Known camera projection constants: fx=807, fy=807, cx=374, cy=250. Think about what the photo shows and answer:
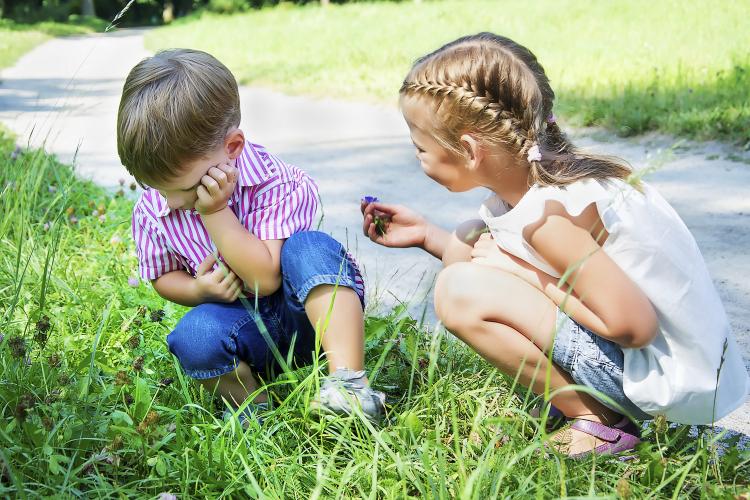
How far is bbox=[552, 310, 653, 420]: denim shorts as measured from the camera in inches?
A: 69.7

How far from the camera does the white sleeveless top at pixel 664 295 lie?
1.65 meters

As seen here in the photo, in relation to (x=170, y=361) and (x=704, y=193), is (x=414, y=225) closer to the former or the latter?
(x=170, y=361)

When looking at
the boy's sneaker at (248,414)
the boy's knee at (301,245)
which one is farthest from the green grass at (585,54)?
the boy's sneaker at (248,414)

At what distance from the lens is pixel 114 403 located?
6.13ft

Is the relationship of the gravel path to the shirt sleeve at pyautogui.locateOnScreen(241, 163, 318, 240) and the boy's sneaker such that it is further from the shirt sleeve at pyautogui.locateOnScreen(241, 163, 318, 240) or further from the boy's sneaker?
A: the boy's sneaker

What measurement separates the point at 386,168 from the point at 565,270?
3447 mm

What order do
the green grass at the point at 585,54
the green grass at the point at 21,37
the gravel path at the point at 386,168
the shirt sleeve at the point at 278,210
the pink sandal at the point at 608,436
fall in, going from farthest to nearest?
the green grass at the point at 21,37, the green grass at the point at 585,54, the gravel path at the point at 386,168, the shirt sleeve at the point at 278,210, the pink sandal at the point at 608,436

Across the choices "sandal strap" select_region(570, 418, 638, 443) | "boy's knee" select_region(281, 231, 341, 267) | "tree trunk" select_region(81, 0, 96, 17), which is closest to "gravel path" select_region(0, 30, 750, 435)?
"sandal strap" select_region(570, 418, 638, 443)

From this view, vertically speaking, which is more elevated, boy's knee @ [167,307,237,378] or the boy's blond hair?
the boy's blond hair

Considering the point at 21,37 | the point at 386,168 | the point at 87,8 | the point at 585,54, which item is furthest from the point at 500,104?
the point at 87,8

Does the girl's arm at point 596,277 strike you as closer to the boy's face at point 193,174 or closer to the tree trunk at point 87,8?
the boy's face at point 193,174

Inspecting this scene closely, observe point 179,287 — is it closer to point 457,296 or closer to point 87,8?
point 457,296

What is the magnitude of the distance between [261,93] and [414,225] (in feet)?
21.7

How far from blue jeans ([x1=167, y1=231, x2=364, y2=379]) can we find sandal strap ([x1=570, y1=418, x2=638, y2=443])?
23.8 inches
